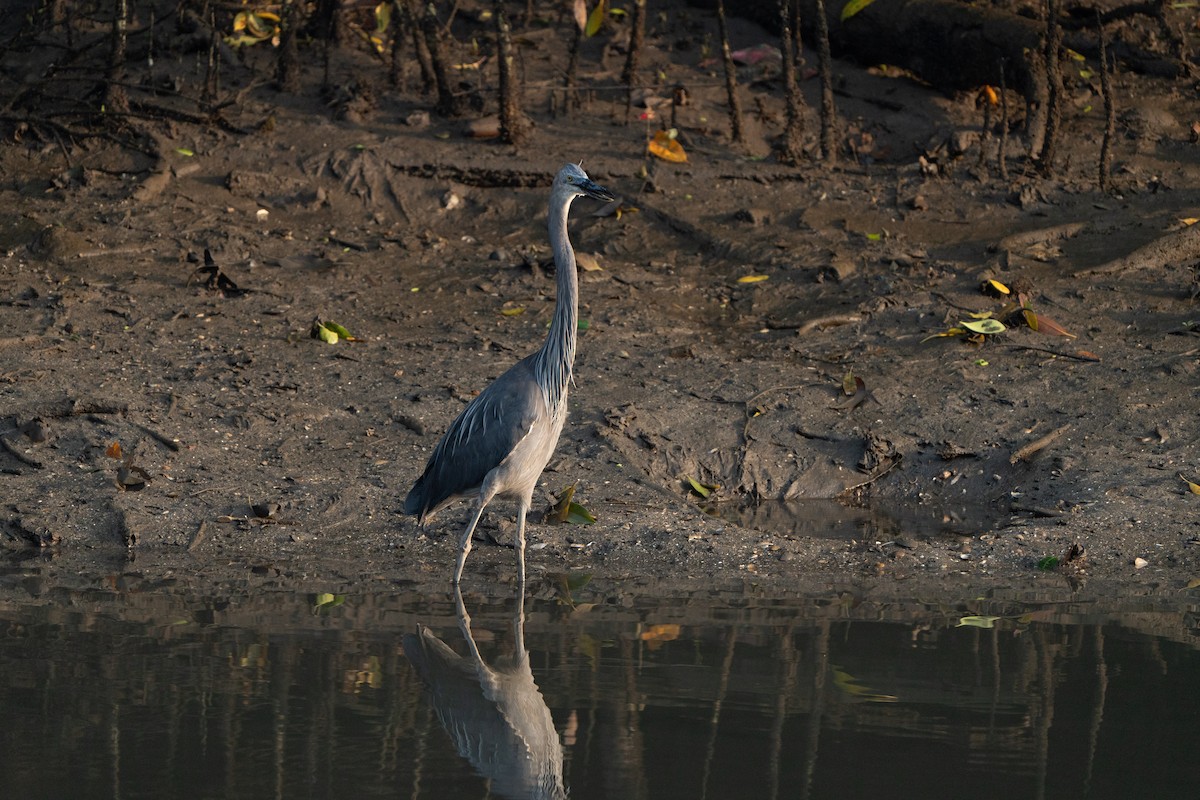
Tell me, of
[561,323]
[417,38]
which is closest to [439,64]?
[417,38]

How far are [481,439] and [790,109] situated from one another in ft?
18.1

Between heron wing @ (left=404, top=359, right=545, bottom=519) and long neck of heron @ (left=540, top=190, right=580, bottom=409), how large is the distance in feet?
0.28

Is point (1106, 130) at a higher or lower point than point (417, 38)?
higher

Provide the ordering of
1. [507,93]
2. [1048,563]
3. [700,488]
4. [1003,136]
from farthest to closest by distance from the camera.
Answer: [1003,136] < [507,93] < [700,488] < [1048,563]

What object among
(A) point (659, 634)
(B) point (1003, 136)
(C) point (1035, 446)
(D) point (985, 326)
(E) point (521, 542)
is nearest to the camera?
(A) point (659, 634)

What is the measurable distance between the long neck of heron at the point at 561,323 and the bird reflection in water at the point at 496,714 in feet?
4.81

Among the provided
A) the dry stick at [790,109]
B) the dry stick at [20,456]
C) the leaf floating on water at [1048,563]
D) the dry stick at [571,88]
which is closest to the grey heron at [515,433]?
the dry stick at [20,456]

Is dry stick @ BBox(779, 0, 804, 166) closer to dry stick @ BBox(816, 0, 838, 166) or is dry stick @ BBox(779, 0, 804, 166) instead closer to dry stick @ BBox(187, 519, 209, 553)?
dry stick @ BBox(816, 0, 838, 166)

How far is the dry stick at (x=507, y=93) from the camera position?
10750 millimetres

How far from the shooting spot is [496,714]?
4723 mm

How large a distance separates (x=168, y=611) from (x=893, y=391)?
4541 millimetres

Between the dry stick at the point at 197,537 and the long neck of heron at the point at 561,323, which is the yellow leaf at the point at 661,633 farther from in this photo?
the dry stick at the point at 197,537

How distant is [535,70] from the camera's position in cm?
1228

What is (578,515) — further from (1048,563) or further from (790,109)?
(790,109)
